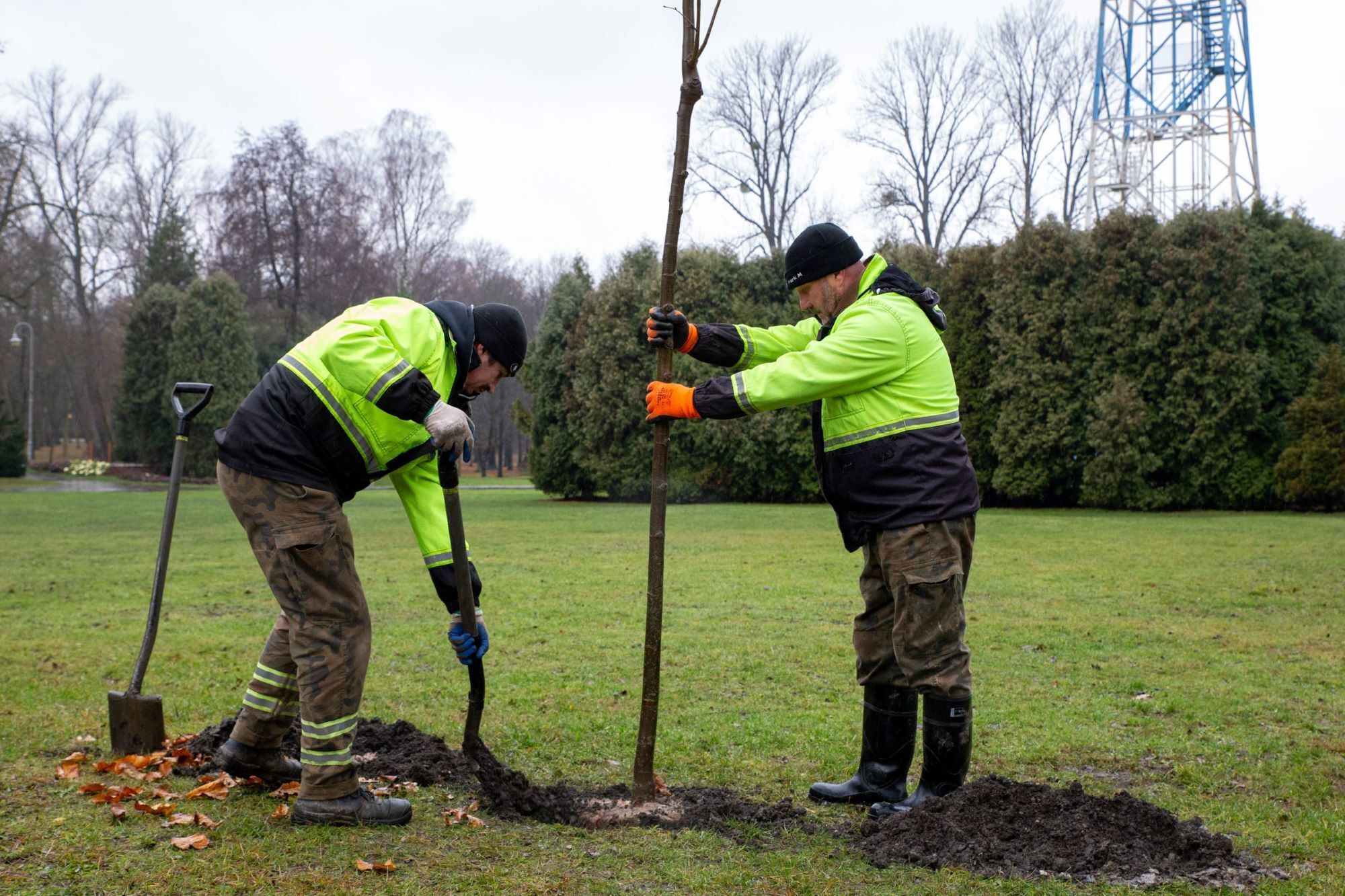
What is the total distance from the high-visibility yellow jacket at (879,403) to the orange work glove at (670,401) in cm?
4

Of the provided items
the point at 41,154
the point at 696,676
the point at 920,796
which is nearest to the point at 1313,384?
the point at 696,676

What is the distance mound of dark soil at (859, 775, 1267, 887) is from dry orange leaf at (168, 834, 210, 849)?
230 cm

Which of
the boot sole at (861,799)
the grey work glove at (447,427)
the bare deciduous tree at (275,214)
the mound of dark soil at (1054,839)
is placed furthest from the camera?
the bare deciduous tree at (275,214)

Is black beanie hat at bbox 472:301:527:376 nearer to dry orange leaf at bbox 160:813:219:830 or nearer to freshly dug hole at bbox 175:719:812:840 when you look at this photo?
freshly dug hole at bbox 175:719:812:840

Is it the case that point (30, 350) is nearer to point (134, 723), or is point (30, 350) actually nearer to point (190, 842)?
point (134, 723)

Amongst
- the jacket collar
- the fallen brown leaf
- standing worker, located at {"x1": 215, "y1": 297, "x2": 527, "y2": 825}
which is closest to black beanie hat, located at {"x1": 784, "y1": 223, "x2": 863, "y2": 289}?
the jacket collar

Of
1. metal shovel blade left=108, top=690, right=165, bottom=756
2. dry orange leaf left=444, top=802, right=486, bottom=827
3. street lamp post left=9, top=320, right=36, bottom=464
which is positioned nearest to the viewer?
dry orange leaf left=444, top=802, right=486, bottom=827

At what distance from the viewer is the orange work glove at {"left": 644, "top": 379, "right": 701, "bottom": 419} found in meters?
4.15

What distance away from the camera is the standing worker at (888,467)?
416 centimetres

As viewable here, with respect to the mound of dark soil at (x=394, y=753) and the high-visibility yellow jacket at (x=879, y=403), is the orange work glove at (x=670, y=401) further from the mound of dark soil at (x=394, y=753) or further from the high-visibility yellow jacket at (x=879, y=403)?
the mound of dark soil at (x=394, y=753)

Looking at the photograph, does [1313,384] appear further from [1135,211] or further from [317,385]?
[317,385]

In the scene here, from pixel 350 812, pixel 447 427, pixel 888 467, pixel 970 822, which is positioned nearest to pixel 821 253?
pixel 888 467

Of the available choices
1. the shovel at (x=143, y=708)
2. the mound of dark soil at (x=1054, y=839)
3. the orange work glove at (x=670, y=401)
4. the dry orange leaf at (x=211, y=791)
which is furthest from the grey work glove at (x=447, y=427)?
the mound of dark soil at (x=1054, y=839)

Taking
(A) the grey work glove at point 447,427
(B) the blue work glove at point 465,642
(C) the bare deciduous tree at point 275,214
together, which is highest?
(C) the bare deciduous tree at point 275,214
